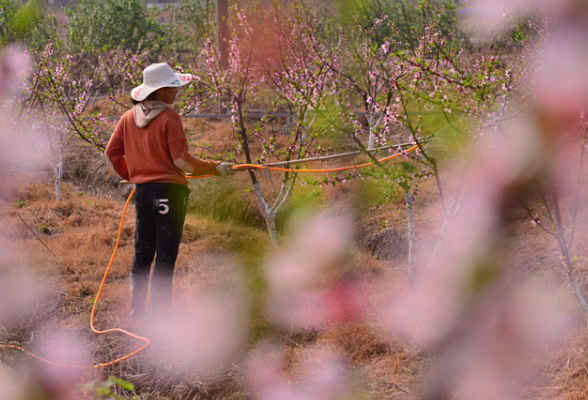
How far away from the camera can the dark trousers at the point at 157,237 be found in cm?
400

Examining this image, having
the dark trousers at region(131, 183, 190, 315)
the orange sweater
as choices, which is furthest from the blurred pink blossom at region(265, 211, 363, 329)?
the orange sweater

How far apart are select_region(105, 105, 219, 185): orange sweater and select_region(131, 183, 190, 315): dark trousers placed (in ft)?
0.29

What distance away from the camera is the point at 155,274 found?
4.13 meters

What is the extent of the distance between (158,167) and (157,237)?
1.88 ft

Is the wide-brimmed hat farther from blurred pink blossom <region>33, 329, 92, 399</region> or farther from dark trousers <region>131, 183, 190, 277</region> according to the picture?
blurred pink blossom <region>33, 329, 92, 399</region>

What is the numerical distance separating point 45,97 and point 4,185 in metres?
2.12

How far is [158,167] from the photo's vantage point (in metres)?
3.97

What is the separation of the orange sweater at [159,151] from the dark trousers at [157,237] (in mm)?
87

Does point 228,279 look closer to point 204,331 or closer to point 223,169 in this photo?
point 204,331

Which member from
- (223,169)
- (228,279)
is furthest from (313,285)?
(223,169)

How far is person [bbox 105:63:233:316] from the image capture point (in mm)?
3908

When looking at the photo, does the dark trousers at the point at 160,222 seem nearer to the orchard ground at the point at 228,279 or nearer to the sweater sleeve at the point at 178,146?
the sweater sleeve at the point at 178,146

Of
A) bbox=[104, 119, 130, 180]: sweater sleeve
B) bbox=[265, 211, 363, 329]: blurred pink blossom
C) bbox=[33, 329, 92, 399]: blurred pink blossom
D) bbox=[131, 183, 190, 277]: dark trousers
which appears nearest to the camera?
bbox=[33, 329, 92, 399]: blurred pink blossom

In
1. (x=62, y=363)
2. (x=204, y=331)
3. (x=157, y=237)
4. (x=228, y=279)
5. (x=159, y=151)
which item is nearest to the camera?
(x=62, y=363)
